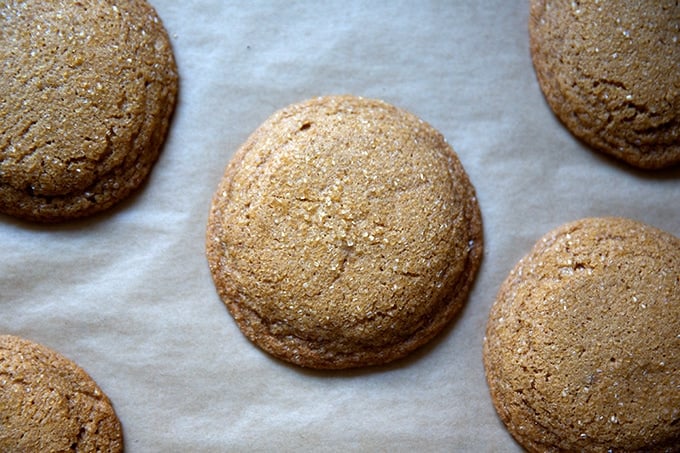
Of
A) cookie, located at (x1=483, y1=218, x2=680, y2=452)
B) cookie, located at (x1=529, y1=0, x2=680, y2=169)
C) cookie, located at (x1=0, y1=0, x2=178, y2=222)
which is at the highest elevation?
cookie, located at (x1=0, y1=0, x2=178, y2=222)

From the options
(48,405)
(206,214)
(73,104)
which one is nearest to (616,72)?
(206,214)

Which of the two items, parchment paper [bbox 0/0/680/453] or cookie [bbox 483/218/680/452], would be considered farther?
parchment paper [bbox 0/0/680/453]

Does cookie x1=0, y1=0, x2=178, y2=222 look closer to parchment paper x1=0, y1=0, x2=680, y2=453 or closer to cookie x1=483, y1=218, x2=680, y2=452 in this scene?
parchment paper x1=0, y1=0, x2=680, y2=453

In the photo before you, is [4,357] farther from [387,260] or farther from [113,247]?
[387,260]

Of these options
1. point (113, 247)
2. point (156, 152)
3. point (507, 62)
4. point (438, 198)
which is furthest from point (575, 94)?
point (113, 247)

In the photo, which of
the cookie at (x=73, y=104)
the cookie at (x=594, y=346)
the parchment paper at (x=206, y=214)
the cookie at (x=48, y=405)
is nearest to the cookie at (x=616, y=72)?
the parchment paper at (x=206, y=214)

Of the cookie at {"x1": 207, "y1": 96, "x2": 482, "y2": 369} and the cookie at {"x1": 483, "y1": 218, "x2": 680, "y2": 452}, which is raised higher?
the cookie at {"x1": 207, "y1": 96, "x2": 482, "y2": 369}

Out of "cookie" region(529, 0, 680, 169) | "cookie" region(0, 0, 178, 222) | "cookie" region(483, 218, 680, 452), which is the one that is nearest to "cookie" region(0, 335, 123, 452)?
"cookie" region(0, 0, 178, 222)
